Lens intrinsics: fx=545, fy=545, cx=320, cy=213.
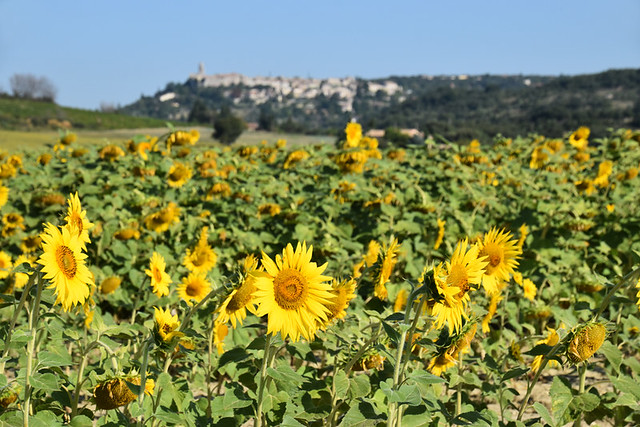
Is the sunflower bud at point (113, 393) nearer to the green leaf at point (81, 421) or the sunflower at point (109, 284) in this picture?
the green leaf at point (81, 421)

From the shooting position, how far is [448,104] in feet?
247

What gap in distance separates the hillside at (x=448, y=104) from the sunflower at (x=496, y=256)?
3641 millimetres

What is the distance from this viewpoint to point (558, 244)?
549 cm

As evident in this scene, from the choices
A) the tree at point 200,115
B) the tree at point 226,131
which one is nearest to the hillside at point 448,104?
the tree at point 226,131

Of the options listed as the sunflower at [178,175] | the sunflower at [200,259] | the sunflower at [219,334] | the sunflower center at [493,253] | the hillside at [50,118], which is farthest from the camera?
the hillside at [50,118]

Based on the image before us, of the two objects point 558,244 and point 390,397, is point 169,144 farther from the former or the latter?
point 390,397

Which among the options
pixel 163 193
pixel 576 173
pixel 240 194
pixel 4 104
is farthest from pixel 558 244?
pixel 4 104

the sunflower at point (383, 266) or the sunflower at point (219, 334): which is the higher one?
the sunflower at point (383, 266)

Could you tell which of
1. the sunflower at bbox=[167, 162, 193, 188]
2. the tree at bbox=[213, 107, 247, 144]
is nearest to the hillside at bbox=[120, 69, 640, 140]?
the sunflower at bbox=[167, 162, 193, 188]

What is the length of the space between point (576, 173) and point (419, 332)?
212 inches

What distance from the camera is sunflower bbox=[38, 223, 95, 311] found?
5.51 ft

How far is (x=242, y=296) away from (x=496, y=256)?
115 cm

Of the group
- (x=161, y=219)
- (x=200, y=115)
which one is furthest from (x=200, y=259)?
(x=200, y=115)

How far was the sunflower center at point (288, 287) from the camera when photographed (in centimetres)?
172
